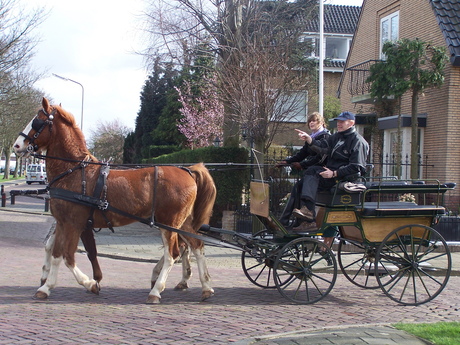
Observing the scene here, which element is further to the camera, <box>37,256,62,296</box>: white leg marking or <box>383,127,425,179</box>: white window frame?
<box>383,127,425,179</box>: white window frame

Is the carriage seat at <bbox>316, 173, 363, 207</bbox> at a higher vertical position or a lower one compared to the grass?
higher

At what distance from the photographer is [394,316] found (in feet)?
21.5

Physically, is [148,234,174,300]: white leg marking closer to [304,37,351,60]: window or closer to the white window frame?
the white window frame

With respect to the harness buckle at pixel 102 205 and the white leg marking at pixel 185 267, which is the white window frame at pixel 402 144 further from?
the harness buckle at pixel 102 205

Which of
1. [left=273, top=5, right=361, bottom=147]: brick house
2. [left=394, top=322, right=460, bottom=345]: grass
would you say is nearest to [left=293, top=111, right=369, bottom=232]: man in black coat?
[left=394, top=322, right=460, bottom=345]: grass

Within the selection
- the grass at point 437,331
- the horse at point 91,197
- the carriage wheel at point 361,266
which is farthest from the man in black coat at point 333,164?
the grass at point 437,331

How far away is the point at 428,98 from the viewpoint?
53.4 ft

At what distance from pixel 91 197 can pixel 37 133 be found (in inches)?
47.8

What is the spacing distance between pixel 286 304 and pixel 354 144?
7.81 feet

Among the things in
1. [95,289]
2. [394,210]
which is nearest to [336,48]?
[394,210]

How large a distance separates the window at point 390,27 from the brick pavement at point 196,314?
12007mm

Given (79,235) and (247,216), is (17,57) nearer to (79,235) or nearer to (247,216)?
(247,216)

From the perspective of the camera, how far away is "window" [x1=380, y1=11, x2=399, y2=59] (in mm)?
18895

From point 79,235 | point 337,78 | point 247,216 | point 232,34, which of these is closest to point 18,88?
Result: point 232,34
